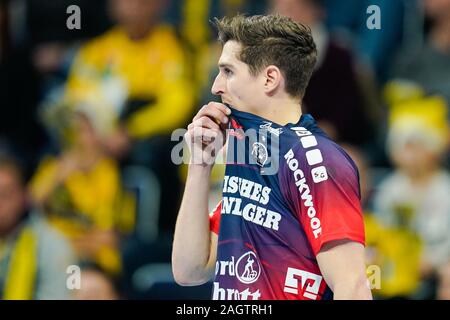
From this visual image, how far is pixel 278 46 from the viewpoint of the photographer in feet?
10.9

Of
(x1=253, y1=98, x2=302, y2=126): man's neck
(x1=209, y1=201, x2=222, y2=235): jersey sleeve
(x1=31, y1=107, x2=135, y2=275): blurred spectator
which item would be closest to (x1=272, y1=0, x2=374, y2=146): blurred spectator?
(x1=31, y1=107, x2=135, y2=275): blurred spectator

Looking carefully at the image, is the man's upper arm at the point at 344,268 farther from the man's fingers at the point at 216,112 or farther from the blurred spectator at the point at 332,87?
the blurred spectator at the point at 332,87

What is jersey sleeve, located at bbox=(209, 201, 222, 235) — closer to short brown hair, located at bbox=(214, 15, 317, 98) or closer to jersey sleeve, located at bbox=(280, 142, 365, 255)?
jersey sleeve, located at bbox=(280, 142, 365, 255)

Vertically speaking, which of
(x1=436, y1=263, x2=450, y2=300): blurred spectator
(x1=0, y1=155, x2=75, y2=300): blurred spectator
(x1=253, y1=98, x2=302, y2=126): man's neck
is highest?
(x1=253, y1=98, x2=302, y2=126): man's neck

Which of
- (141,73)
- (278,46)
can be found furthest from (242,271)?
(141,73)

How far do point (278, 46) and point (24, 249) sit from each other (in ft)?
13.0

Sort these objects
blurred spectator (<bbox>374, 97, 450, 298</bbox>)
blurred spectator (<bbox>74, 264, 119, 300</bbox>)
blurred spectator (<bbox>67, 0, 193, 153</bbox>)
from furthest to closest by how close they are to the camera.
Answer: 1. blurred spectator (<bbox>67, 0, 193, 153</bbox>)
2. blurred spectator (<bbox>374, 97, 450, 298</bbox>)
3. blurred spectator (<bbox>74, 264, 119, 300</bbox>)

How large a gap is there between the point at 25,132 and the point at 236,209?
15.4ft

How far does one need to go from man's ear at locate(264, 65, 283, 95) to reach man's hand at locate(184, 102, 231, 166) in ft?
0.56

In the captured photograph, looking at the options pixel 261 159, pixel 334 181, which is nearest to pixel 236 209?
pixel 261 159

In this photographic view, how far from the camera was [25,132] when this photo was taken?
766cm

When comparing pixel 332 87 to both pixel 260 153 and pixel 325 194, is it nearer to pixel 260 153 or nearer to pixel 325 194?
pixel 260 153

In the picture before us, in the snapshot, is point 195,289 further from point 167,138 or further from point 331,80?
point 331,80

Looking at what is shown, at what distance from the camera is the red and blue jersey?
10.2 ft
